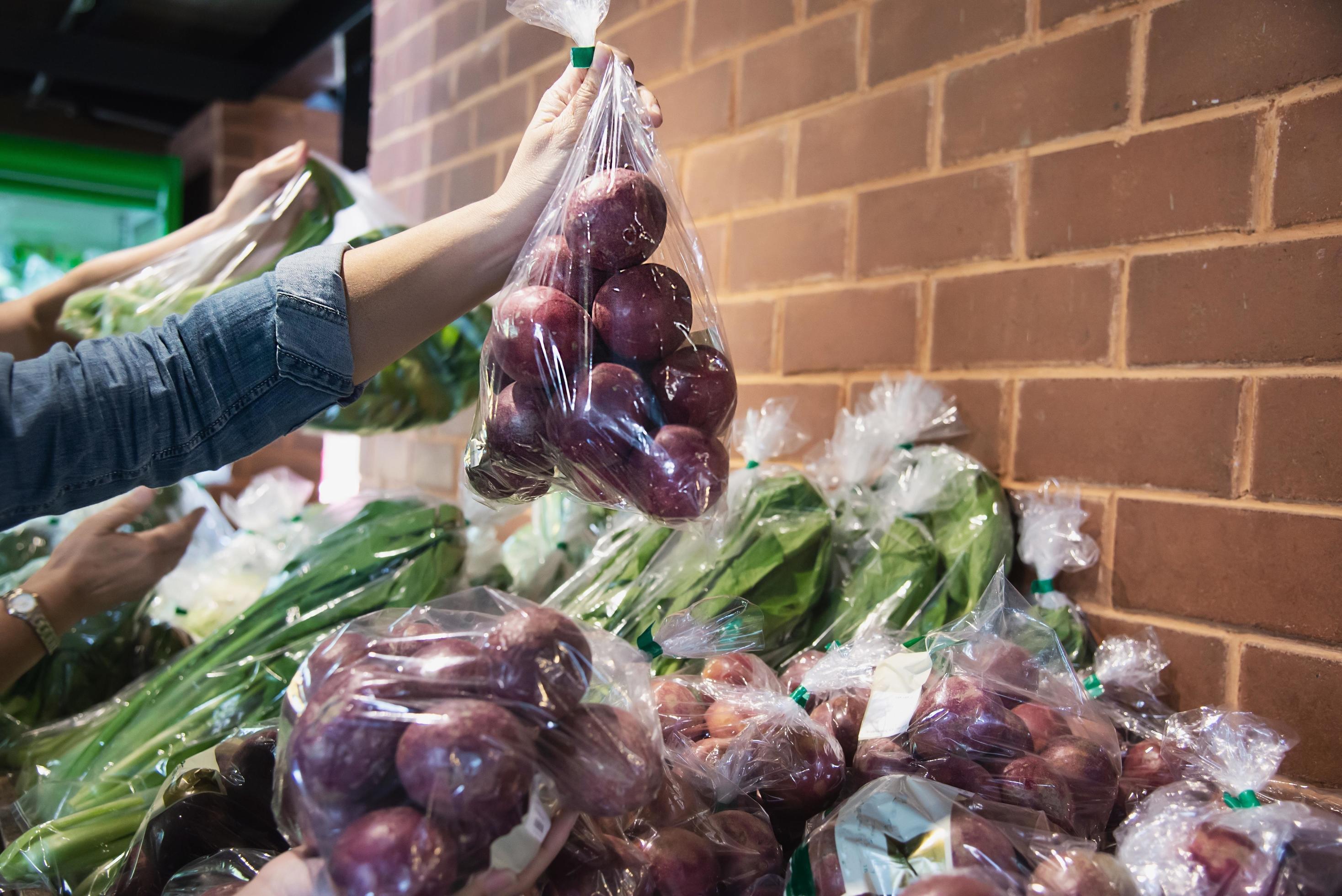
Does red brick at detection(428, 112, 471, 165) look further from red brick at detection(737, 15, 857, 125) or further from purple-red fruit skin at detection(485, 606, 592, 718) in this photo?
purple-red fruit skin at detection(485, 606, 592, 718)

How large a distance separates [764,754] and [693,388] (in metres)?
0.36

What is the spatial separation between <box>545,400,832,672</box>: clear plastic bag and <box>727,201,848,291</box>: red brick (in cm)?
44

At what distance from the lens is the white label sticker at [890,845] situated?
0.69 m

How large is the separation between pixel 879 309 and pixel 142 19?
430 cm

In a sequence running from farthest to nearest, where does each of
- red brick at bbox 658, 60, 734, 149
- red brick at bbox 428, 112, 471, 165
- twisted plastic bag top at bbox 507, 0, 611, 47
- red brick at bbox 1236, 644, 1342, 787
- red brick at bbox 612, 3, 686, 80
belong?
red brick at bbox 428, 112, 471, 165 → red brick at bbox 612, 3, 686, 80 → red brick at bbox 658, 60, 734, 149 → red brick at bbox 1236, 644, 1342, 787 → twisted plastic bag top at bbox 507, 0, 611, 47

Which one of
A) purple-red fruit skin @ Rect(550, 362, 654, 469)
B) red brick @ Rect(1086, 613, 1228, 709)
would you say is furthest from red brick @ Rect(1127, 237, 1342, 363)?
purple-red fruit skin @ Rect(550, 362, 654, 469)

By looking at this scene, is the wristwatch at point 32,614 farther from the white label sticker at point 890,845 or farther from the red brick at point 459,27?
the red brick at point 459,27

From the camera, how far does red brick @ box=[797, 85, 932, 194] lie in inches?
58.9

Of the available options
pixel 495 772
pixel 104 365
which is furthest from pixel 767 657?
pixel 104 365

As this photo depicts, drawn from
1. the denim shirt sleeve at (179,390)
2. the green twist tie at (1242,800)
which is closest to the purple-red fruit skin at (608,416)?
the denim shirt sleeve at (179,390)

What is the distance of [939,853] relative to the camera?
694 mm

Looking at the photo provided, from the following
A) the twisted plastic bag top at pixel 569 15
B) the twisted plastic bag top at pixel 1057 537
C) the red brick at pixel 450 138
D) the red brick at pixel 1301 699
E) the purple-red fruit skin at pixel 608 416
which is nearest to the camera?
the purple-red fruit skin at pixel 608 416

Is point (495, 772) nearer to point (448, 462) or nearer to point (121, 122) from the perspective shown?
point (448, 462)

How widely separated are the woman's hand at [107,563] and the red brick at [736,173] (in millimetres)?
1185
